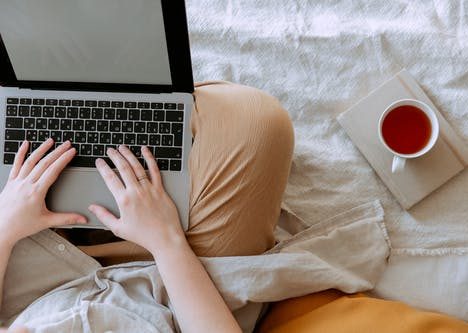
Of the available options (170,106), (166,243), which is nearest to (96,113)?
(170,106)

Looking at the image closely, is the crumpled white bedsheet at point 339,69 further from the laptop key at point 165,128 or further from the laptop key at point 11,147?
the laptop key at point 11,147

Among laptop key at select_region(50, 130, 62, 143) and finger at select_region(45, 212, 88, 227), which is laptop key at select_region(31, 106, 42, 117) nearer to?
laptop key at select_region(50, 130, 62, 143)

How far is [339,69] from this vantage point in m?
0.96

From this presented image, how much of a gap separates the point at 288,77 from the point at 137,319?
52 cm

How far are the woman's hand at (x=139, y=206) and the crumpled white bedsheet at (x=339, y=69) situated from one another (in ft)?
0.90

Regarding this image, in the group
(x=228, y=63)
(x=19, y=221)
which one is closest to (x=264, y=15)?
(x=228, y=63)

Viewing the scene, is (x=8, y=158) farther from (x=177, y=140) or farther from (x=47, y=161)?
(x=177, y=140)

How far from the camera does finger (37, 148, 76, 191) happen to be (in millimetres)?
736

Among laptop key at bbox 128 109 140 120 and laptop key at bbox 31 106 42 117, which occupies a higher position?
laptop key at bbox 31 106 42 117

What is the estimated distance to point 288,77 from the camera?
97 centimetres

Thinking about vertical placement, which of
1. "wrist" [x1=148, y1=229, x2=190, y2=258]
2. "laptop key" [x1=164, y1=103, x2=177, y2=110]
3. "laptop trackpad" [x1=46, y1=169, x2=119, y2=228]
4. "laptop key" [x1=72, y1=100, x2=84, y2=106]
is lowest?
"wrist" [x1=148, y1=229, x2=190, y2=258]

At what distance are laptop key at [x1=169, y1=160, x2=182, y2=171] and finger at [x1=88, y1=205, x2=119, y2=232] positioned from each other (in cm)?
11

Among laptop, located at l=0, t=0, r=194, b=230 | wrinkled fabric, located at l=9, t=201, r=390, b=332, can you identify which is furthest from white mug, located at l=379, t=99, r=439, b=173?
laptop, located at l=0, t=0, r=194, b=230

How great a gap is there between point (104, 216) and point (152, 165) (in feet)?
A: 0.33
